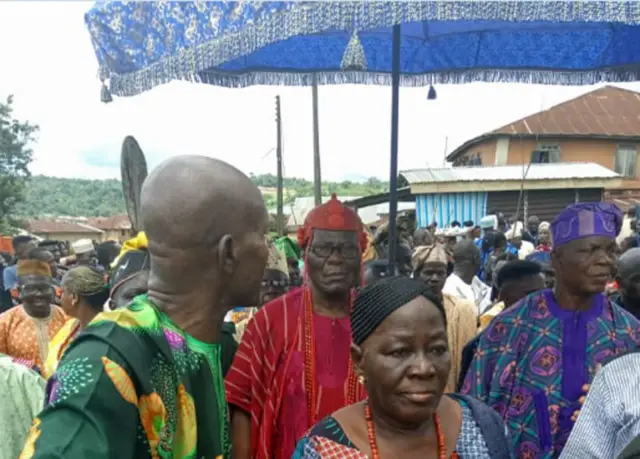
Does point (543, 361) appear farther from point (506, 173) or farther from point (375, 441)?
point (506, 173)

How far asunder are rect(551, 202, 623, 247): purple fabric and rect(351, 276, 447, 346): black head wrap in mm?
1147

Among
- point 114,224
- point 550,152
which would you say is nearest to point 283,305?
point 550,152

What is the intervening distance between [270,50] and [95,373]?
3521 mm

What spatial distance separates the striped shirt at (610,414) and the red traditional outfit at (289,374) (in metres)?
0.89

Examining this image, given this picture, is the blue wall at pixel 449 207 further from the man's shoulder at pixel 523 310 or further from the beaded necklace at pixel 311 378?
the beaded necklace at pixel 311 378

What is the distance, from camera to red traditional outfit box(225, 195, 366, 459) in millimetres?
2619

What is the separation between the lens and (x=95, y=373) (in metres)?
1.12

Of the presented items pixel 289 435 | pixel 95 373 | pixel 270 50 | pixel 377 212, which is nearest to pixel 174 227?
pixel 95 373

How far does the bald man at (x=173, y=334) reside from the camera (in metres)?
1.11

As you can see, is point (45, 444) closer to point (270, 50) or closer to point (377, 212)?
point (270, 50)

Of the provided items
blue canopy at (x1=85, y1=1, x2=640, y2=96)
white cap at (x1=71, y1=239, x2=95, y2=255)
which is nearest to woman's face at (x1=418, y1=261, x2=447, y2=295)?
blue canopy at (x1=85, y1=1, x2=640, y2=96)

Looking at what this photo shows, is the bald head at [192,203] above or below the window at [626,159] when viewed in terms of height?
above

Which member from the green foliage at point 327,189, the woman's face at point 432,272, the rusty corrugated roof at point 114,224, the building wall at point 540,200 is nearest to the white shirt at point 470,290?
the woman's face at point 432,272

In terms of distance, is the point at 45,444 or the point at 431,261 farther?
the point at 431,261
